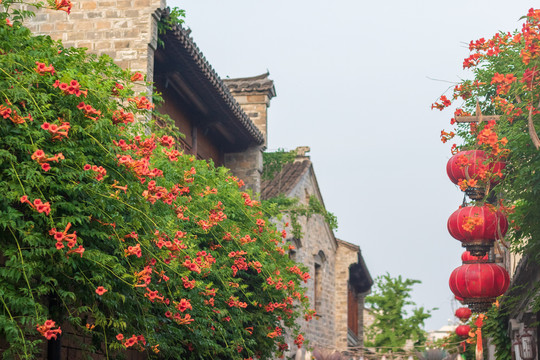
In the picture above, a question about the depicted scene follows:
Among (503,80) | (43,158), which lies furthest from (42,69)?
(503,80)

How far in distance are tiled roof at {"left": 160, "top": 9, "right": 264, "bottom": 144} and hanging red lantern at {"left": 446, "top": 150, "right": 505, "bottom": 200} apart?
5.22 metres

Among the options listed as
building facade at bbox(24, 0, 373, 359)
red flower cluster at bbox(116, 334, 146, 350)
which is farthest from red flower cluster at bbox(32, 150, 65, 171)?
building facade at bbox(24, 0, 373, 359)

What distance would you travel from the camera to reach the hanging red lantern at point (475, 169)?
25.9ft

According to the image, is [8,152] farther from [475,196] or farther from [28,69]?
[475,196]

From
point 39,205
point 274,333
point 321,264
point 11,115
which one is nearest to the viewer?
point 39,205

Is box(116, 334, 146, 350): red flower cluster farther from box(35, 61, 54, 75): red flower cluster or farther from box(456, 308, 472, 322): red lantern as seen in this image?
box(456, 308, 472, 322): red lantern

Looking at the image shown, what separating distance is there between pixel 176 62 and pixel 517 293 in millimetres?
6280

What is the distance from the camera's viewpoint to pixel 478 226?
332 inches

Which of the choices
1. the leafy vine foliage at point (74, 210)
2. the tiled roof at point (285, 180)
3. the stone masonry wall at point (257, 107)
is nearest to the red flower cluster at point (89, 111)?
the leafy vine foliage at point (74, 210)

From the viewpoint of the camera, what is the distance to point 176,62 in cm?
1323

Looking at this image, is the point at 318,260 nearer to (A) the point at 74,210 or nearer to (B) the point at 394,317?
(B) the point at 394,317

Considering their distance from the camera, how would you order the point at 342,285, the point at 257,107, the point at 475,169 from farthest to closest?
the point at 342,285 → the point at 257,107 → the point at 475,169

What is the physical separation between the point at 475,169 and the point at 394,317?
24.6 metres

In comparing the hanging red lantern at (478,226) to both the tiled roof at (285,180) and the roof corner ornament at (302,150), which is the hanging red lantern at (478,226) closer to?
the tiled roof at (285,180)
